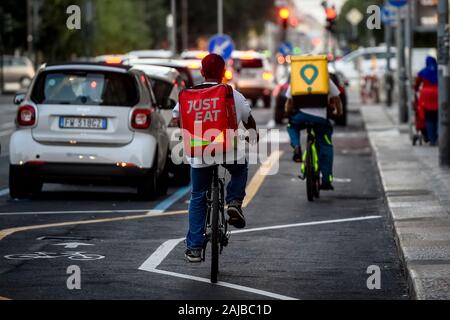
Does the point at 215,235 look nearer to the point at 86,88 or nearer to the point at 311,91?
the point at 86,88

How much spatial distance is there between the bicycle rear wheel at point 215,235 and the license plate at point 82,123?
6377mm

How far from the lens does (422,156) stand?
24.6m

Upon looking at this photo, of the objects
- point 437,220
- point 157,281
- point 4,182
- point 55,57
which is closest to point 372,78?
point 55,57

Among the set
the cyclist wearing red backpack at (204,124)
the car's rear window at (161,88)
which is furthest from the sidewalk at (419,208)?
the car's rear window at (161,88)

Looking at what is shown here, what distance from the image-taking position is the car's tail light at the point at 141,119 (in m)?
18.0

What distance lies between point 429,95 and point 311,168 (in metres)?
9.30

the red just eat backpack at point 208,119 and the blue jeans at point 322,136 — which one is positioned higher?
the red just eat backpack at point 208,119

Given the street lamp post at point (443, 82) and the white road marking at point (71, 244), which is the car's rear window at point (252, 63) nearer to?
the street lamp post at point (443, 82)

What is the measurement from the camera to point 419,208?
1605 cm

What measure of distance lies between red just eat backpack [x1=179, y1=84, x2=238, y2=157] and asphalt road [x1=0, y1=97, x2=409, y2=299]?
0.93 m

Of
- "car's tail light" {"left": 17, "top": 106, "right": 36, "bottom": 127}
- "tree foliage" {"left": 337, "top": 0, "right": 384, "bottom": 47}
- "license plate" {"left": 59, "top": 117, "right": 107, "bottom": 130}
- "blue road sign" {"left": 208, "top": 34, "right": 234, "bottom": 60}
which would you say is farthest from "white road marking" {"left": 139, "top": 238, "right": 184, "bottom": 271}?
"tree foliage" {"left": 337, "top": 0, "right": 384, "bottom": 47}

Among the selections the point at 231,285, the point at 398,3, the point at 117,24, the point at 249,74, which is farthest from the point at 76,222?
the point at 117,24

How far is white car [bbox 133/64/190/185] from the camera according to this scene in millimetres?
19703
